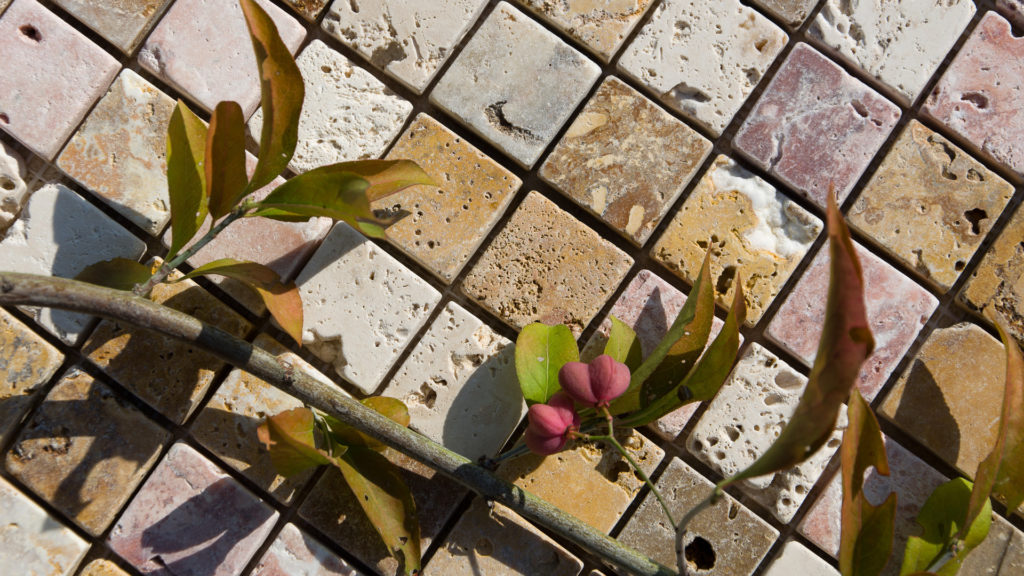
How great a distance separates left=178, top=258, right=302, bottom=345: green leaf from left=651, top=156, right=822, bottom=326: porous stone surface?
1.49 ft

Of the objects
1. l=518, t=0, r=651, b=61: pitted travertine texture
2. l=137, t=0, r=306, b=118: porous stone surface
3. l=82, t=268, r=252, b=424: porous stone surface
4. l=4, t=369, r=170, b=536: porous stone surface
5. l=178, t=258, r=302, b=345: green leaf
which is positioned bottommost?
l=4, t=369, r=170, b=536: porous stone surface

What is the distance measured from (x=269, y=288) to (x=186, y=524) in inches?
13.5

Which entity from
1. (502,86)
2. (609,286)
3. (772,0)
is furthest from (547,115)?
(772,0)

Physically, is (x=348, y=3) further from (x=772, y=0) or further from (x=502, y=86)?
(x=772, y=0)

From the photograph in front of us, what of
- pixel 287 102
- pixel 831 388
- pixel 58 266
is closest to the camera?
pixel 831 388

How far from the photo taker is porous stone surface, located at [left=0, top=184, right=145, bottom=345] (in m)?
0.92

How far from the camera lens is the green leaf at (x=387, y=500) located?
833mm

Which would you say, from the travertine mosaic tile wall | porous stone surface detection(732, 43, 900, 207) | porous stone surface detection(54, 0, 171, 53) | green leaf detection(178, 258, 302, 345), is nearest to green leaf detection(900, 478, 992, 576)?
the travertine mosaic tile wall

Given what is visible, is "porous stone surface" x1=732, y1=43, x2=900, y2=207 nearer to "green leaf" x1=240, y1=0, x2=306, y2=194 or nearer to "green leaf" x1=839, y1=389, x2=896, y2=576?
"green leaf" x1=839, y1=389, x2=896, y2=576

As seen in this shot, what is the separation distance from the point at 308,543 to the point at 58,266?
0.47 meters

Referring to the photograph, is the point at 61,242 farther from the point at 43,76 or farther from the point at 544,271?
the point at 544,271

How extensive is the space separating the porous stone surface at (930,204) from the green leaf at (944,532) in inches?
10.5

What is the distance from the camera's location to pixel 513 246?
0.95 metres

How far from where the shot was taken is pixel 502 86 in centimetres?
96
